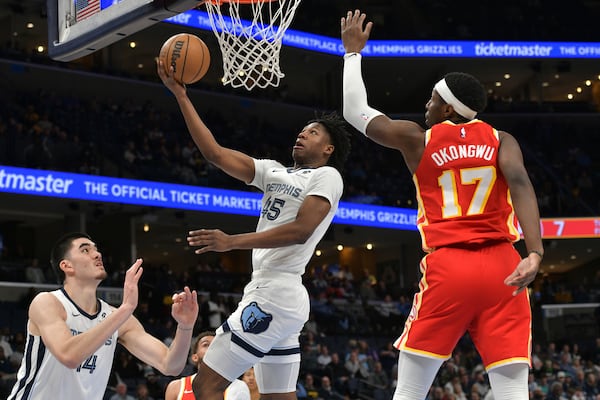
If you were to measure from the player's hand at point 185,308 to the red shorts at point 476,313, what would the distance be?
51.8 inches

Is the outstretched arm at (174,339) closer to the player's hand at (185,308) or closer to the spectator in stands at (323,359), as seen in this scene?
the player's hand at (185,308)

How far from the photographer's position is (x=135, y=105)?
25.4m

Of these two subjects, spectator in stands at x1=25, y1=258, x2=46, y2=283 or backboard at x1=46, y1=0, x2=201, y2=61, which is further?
spectator in stands at x1=25, y1=258, x2=46, y2=283

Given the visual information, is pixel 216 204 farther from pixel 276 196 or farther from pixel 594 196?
pixel 276 196

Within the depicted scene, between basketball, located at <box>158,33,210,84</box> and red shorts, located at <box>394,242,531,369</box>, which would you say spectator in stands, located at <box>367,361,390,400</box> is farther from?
red shorts, located at <box>394,242,531,369</box>

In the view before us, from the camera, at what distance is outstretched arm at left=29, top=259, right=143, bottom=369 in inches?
181

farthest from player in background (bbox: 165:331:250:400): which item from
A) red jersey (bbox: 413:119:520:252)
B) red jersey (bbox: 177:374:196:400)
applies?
red jersey (bbox: 413:119:520:252)

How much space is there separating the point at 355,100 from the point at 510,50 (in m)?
25.9

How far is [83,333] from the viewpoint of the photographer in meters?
4.68

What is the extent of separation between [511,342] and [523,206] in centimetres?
60

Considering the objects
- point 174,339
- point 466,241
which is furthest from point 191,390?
point 466,241

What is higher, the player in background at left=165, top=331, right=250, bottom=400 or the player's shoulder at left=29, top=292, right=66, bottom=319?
the player's shoulder at left=29, top=292, right=66, bottom=319

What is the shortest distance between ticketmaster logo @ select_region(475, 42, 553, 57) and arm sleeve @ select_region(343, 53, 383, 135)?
2526cm

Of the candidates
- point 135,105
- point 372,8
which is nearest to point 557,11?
point 372,8
